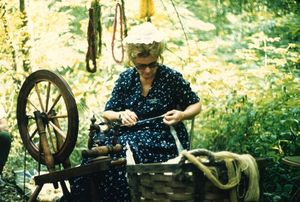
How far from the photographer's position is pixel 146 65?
345 centimetres

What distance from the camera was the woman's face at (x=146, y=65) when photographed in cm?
342

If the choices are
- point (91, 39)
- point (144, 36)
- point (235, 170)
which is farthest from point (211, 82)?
point (235, 170)

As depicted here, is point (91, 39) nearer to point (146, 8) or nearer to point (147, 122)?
point (146, 8)

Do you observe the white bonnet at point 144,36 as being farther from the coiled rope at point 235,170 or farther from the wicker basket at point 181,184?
the coiled rope at point 235,170

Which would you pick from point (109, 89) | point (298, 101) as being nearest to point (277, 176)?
point (298, 101)

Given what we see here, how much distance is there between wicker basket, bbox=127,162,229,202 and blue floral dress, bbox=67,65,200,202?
77 cm

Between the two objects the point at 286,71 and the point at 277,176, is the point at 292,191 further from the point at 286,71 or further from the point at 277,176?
A: the point at 286,71

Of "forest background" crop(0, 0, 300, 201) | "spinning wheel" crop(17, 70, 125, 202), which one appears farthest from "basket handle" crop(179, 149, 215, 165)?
"forest background" crop(0, 0, 300, 201)

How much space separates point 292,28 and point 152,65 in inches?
43.2

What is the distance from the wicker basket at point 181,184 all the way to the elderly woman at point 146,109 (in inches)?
30.8

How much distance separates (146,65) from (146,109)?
0.31 m

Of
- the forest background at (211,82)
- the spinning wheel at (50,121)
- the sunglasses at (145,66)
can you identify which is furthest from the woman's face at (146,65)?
the forest background at (211,82)

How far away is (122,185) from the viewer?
311cm

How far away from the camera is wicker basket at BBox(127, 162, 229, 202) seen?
87.4 inches
